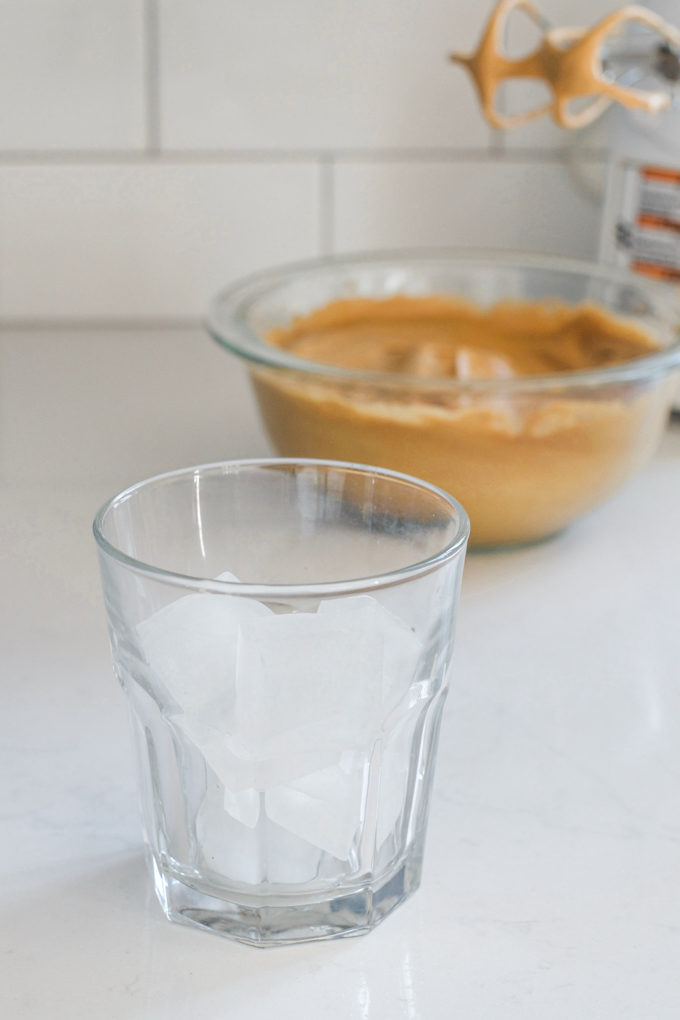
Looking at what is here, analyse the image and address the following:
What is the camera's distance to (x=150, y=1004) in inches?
11.5

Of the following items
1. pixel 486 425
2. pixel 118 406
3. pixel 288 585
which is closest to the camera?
pixel 288 585

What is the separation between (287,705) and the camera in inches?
11.2

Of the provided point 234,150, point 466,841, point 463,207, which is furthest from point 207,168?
point 466,841

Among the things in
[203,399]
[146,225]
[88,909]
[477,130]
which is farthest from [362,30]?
[88,909]

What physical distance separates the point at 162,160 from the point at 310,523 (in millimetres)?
681

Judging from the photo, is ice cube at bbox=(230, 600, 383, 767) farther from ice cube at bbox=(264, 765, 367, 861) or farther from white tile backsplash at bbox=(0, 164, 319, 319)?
white tile backsplash at bbox=(0, 164, 319, 319)

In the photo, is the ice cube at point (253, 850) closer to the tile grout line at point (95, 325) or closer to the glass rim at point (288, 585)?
the glass rim at point (288, 585)

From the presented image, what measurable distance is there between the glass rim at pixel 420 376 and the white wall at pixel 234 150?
0.79 ft

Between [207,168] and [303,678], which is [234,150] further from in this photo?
[303,678]

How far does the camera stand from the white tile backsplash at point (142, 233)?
946mm

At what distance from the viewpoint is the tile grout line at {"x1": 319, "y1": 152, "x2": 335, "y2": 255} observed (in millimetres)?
953

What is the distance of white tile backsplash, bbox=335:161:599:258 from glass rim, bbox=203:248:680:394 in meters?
0.23

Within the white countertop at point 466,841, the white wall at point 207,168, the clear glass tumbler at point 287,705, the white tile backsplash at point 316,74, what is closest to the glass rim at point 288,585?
the clear glass tumbler at point 287,705

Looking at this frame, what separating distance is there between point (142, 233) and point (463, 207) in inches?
11.9
